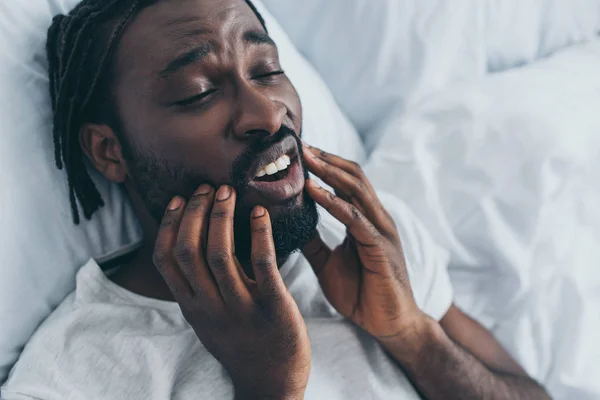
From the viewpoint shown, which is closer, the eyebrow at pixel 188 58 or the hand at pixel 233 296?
the hand at pixel 233 296

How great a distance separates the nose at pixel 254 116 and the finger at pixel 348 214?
0.37 ft

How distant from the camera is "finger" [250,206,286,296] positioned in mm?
761

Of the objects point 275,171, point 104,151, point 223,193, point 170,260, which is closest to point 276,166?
point 275,171

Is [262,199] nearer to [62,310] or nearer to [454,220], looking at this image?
[62,310]

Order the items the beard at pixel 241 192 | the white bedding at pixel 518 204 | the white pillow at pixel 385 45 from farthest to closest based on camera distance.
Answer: the white pillow at pixel 385 45, the white bedding at pixel 518 204, the beard at pixel 241 192

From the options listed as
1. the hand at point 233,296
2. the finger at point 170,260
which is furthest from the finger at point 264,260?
the finger at point 170,260

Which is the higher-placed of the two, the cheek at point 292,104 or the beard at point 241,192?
the cheek at point 292,104

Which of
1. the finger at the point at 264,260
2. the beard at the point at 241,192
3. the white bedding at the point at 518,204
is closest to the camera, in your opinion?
the finger at the point at 264,260

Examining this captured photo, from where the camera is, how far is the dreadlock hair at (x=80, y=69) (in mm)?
947

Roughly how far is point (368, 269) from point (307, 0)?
30.5 inches

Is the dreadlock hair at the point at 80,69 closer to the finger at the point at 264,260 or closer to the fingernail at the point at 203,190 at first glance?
the fingernail at the point at 203,190

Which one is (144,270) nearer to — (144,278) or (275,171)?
(144,278)

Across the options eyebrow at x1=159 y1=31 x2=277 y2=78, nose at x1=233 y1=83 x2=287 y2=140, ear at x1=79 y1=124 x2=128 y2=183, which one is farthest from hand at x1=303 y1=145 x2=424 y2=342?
ear at x1=79 y1=124 x2=128 y2=183

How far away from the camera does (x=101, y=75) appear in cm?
96
